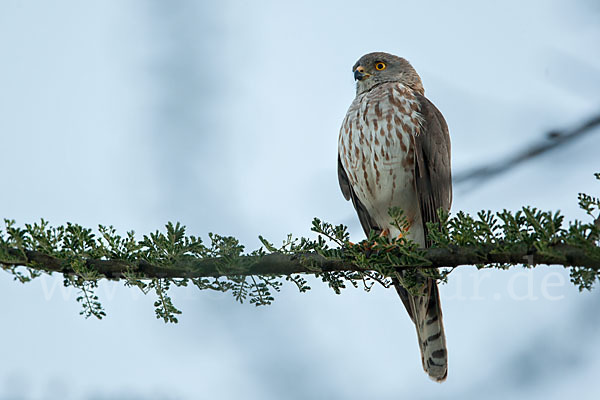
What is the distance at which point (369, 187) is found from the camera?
518 cm

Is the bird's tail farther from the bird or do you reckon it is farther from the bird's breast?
the bird's breast

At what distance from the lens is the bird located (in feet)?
15.4

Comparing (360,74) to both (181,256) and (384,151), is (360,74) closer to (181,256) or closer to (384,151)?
(384,151)

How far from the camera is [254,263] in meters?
3.09

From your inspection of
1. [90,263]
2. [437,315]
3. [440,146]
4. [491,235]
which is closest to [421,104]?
[440,146]

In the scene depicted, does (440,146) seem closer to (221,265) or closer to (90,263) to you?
(221,265)

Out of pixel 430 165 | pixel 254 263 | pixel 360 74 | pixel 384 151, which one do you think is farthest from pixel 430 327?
pixel 360 74

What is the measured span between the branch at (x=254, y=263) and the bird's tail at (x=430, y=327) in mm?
1637

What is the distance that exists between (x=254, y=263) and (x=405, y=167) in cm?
224

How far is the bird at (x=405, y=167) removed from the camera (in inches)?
185

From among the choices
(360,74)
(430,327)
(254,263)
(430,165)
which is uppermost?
(360,74)

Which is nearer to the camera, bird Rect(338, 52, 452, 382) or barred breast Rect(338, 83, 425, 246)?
bird Rect(338, 52, 452, 382)

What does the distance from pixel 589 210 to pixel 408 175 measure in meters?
2.61

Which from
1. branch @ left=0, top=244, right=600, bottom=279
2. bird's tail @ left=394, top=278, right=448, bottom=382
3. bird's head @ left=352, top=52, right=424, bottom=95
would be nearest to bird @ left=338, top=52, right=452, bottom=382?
bird's tail @ left=394, top=278, right=448, bottom=382
